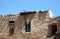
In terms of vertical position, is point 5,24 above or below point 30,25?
above

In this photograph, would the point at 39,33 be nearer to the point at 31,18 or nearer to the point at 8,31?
the point at 31,18

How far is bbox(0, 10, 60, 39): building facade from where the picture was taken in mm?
20328

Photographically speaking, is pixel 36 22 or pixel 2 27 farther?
pixel 2 27

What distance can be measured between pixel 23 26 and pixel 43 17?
2.93m

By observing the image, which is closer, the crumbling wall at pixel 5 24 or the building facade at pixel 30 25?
the building facade at pixel 30 25

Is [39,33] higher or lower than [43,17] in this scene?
lower

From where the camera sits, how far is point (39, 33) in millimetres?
20562

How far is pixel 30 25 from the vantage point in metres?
21.3

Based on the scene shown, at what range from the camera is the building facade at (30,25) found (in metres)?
20.3

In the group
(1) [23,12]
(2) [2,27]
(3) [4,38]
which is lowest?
(3) [4,38]

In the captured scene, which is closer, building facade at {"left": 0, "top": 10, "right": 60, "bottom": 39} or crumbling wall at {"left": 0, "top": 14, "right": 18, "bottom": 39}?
building facade at {"left": 0, "top": 10, "right": 60, "bottom": 39}

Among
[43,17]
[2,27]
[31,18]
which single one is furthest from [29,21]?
[2,27]

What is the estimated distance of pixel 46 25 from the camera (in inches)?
805

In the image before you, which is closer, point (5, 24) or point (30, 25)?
point (30, 25)
